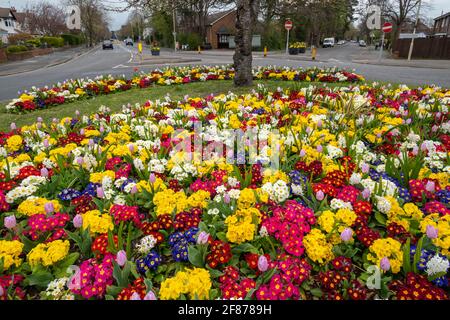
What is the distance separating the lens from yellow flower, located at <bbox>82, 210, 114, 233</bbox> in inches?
94.8

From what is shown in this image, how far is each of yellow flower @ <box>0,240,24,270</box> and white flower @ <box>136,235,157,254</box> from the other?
811 millimetres

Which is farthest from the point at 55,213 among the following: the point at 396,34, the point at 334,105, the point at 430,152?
the point at 396,34

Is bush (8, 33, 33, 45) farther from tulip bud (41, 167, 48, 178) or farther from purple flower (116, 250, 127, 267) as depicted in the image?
purple flower (116, 250, 127, 267)

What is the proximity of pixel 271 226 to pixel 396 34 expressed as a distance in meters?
44.6

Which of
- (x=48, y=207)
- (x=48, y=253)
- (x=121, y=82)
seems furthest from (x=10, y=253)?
(x=121, y=82)

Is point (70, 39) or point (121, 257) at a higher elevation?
point (70, 39)

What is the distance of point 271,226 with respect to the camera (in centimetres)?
239

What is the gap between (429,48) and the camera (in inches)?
1014

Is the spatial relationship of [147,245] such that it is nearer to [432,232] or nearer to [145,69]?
[432,232]

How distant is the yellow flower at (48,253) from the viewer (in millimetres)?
2123

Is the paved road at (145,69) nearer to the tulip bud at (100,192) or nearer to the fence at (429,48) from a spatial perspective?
the fence at (429,48)

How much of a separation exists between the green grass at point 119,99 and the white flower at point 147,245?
495cm

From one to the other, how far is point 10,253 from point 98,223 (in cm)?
59
